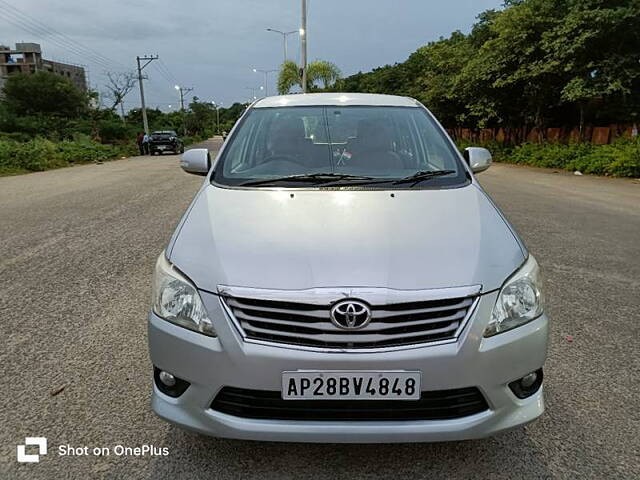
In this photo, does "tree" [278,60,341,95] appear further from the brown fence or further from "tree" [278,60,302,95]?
the brown fence

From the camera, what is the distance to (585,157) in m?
15.0

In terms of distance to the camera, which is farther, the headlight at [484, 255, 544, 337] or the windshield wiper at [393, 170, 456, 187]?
the windshield wiper at [393, 170, 456, 187]

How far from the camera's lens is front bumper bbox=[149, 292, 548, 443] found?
1736mm

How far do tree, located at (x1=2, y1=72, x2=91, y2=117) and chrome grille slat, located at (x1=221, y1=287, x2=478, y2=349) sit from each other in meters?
46.3

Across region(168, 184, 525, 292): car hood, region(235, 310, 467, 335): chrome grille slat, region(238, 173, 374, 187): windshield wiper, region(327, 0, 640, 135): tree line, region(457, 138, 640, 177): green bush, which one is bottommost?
region(457, 138, 640, 177): green bush

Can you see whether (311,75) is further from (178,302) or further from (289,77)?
(178,302)

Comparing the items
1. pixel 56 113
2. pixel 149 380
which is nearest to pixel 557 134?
pixel 149 380

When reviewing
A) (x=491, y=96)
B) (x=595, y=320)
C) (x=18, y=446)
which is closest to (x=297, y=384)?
(x=18, y=446)

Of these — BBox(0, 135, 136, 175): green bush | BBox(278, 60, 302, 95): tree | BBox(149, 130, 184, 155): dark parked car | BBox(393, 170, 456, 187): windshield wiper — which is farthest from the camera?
BBox(278, 60, 302, 95): tree

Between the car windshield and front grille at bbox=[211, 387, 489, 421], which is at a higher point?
the car windshield

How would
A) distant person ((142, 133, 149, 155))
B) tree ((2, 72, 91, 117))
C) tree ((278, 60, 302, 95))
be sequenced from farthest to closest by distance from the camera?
tree ((2, 72, 91, 117)), tree ((278, 60, 302, 95)), distant person ((142, 133, 149, 155))

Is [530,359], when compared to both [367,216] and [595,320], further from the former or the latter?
[595,320]

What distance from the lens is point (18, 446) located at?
2211 mm

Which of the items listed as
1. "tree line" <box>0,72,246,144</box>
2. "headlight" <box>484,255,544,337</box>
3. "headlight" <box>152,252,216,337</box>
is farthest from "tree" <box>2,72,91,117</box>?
"headlight" <box>484,255,544,337</box>
